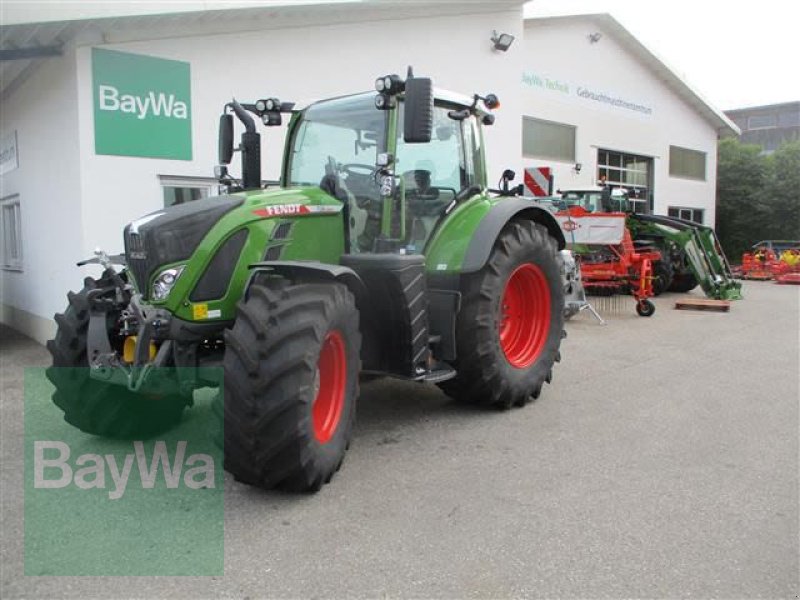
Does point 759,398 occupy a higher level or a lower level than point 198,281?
lower

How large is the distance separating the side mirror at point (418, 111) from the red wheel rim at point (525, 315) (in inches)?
81.4

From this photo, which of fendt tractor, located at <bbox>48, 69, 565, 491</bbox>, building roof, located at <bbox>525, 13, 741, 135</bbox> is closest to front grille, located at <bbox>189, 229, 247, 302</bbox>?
fendt tractor, located at <bbox>48, 69, 565, 491</bbox>

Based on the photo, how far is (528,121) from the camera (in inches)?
645

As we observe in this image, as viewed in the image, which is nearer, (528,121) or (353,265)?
(353,265)

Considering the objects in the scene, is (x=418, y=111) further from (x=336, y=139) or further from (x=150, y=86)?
(x=150, y=86)

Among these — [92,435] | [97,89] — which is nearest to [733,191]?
[97,89]

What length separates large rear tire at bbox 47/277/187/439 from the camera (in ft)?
14.5

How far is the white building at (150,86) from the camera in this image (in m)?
7.57

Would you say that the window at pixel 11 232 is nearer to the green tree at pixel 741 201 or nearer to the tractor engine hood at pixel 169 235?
the tractor engine hood at pixel 169 235

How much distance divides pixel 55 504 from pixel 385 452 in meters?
1.98

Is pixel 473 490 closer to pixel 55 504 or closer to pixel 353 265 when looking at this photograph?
pixel 353 265

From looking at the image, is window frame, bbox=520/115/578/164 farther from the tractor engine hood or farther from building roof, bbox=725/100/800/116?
building roof, bbox=725/100/800/116

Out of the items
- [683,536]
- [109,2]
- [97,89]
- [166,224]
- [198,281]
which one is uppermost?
[109,2]

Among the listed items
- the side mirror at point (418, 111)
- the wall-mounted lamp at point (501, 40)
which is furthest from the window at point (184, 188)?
the wall-mounted lamp at point (501, 40)
